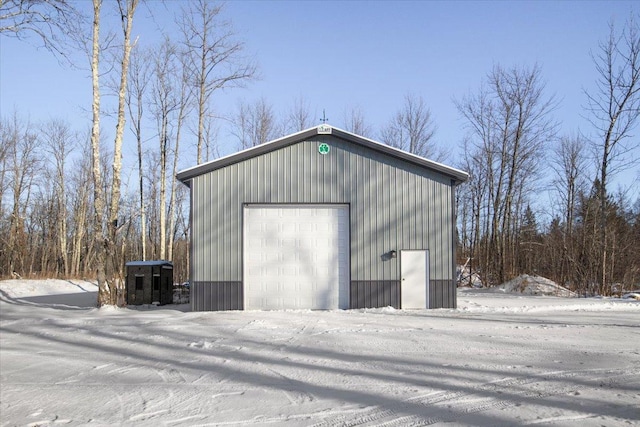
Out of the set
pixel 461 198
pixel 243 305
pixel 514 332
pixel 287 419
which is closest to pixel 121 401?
pixel 287 419

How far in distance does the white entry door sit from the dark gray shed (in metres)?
8.18

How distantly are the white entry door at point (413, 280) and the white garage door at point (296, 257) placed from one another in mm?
1631

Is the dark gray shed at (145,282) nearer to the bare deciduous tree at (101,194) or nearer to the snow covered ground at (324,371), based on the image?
the bare deciduous tree at (101,194)

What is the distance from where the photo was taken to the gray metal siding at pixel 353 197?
14.9 meters

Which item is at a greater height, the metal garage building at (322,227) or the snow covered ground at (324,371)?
the metal garage building at (322,227)

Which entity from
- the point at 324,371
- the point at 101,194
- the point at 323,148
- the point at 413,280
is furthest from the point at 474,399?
the point at 101,194

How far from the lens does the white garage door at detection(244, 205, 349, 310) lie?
1499 centimetres

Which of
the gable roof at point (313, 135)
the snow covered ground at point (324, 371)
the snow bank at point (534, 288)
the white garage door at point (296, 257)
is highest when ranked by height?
the gable roof at point (313, 135)

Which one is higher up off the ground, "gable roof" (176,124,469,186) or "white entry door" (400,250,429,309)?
"gable roof" (176,124,469,186)

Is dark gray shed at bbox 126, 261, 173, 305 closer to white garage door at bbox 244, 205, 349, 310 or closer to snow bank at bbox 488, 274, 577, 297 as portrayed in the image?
white garage door at bbox 244, 205, 349, 310

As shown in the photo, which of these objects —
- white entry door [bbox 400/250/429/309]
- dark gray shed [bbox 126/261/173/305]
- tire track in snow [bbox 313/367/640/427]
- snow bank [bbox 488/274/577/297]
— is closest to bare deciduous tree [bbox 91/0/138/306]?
dark gray shed [bbox 126/261/173/305]

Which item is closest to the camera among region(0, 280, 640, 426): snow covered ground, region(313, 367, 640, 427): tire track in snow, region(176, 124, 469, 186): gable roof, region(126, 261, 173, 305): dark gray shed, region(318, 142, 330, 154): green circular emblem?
region(313, 367, 640, 427): tire track in snow

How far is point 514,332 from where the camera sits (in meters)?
10.2

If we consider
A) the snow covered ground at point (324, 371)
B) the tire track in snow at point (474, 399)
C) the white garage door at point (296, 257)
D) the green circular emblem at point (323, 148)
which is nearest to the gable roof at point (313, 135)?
the green circular emblem at point (323, 148)
